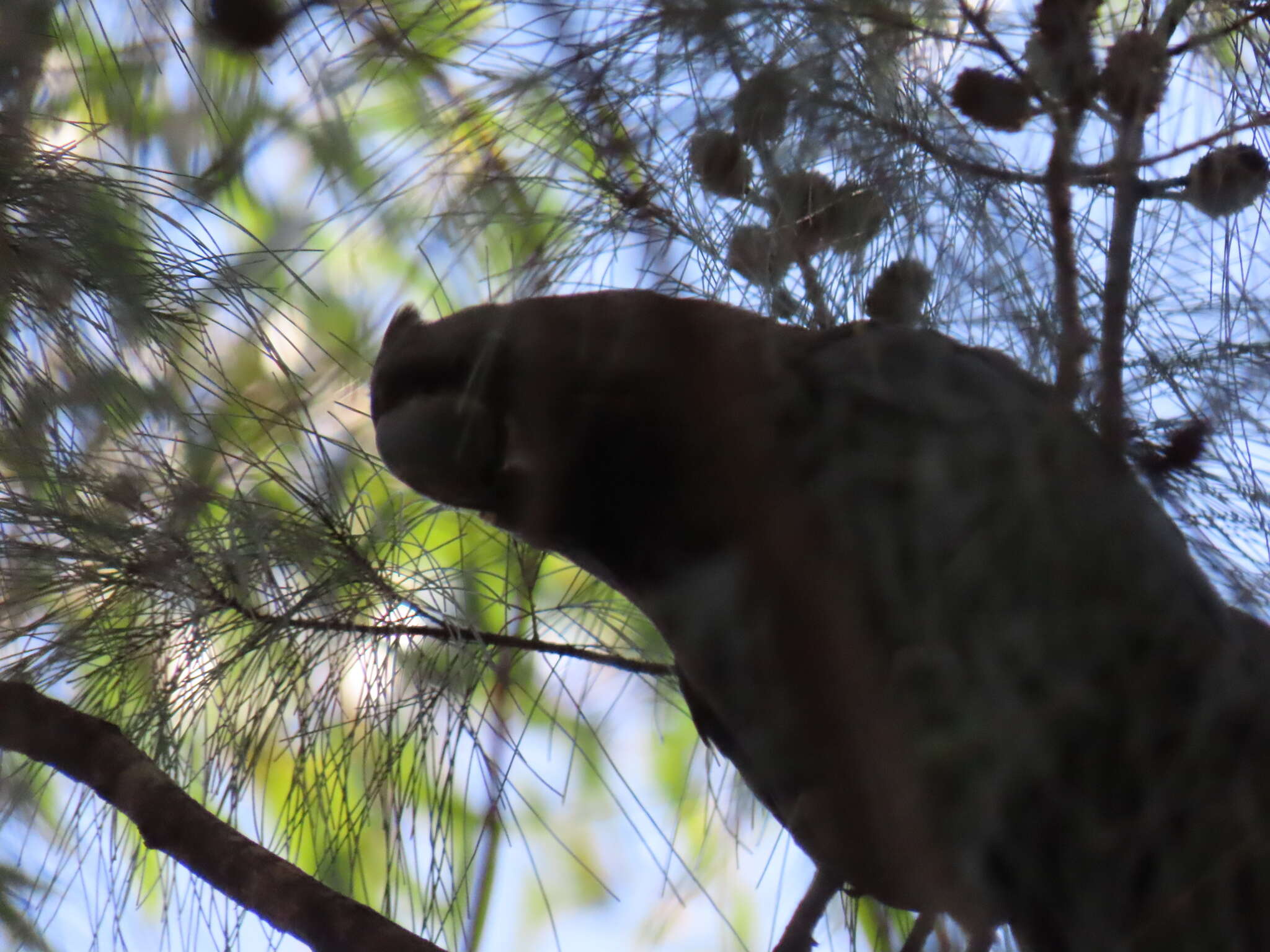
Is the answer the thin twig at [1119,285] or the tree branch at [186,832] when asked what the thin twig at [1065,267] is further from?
the tree branch at [186,832]

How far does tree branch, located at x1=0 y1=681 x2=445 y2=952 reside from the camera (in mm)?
892

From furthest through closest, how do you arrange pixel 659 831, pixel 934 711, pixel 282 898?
pixel 659 831
pixel 282 898
pixel 934 711

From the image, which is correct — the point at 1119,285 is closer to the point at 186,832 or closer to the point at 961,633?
the point at 961,633

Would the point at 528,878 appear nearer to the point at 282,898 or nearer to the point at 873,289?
the point at 282,898

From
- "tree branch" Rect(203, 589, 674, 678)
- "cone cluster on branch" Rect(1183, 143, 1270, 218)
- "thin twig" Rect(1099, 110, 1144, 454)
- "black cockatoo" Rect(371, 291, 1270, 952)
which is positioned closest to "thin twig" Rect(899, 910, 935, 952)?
"black cockatoo" Rect(371, 291, 1270, 952)

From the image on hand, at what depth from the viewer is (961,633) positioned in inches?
23.1

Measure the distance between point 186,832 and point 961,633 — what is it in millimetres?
684

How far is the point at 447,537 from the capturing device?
1.21 metres

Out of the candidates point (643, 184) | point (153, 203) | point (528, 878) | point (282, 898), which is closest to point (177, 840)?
point (282, 898)

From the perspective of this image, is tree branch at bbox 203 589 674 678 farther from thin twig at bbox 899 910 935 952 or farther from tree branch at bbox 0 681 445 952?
thin twig at bbox 899 910 935 952

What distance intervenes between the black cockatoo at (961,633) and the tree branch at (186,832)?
1.10 ft

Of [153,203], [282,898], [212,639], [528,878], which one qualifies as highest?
[153,203]

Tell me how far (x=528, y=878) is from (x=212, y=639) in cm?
36

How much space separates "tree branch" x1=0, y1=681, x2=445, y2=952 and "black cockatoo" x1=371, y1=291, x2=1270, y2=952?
1.10 ft
